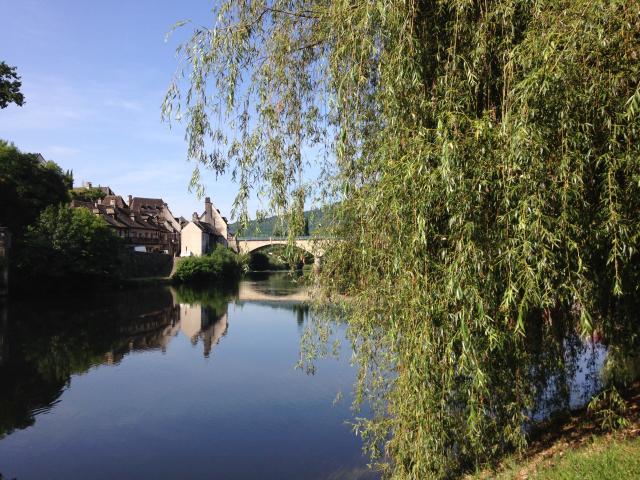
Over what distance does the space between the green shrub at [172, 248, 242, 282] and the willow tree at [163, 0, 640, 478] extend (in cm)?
4036

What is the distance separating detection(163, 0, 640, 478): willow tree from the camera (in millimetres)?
3652

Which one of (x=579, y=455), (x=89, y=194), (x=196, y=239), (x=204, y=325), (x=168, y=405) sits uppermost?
(x=89, y=194)

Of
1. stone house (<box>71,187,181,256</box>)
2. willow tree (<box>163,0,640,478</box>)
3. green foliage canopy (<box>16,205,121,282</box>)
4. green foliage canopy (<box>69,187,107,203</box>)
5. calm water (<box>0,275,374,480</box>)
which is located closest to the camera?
willow tree (<box>163,0,640,478</box>)

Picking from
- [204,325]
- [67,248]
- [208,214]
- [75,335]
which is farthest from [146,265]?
[208,214]

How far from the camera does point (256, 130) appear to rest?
587 centimetres

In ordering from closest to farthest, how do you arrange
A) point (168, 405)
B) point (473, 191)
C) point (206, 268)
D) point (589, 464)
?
point (473, 191) < point (589, 464) < point (168, 405) < point (206, 268)

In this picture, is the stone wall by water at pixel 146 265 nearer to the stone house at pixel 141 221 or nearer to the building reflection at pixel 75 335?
the stone house at pixel 141 221

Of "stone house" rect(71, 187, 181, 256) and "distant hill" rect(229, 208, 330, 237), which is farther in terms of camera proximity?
"stone house" rect(71, 187, 181, 256)

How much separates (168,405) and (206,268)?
1364 inches

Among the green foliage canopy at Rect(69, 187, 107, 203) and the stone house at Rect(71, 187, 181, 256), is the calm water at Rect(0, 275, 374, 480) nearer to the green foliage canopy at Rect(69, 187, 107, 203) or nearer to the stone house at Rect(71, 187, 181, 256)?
the stone house at Rect(71, 187, 181, 256)

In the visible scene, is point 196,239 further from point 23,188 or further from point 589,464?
point 589,464

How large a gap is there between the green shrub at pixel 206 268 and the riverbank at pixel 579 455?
39861 mm

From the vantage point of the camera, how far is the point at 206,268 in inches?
1797

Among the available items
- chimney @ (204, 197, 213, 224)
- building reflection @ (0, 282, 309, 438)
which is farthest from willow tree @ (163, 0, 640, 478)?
chimney @ (204, 197, 213, 224)
